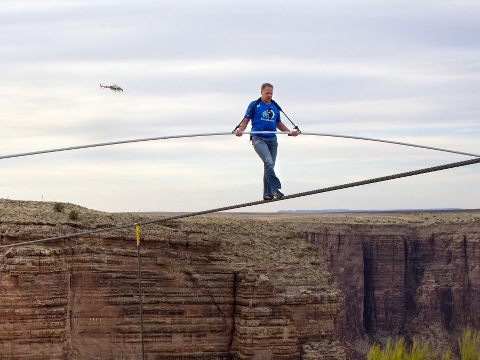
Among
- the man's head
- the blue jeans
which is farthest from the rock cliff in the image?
the man's head

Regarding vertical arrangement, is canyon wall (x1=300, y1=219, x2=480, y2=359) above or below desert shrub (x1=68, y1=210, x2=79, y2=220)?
below

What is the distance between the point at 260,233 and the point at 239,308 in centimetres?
594

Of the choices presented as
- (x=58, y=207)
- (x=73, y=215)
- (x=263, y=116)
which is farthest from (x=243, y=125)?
(x=58, y=207)

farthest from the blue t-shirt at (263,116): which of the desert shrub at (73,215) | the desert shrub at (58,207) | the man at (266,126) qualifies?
the desert shrub at (58,207)

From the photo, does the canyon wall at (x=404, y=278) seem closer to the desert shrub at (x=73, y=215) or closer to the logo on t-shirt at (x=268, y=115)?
the desert shrub at (x=73, y=215)

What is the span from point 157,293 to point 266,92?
1971cm

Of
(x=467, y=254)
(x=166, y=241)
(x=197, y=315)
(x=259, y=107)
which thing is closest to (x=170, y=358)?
(x=197, y=315)

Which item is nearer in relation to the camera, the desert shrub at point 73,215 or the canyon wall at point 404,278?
the desert shrub at point 73,215

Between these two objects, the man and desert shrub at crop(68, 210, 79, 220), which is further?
desert shrub at crop(68, 210, 79, 220)

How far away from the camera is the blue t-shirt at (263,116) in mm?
15820

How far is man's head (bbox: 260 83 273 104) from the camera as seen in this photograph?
15.7 meters

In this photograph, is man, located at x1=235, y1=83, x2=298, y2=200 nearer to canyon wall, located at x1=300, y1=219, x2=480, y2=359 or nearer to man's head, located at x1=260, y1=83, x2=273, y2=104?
man's head, located at x1=260, y1=83, x2=273, y2=104

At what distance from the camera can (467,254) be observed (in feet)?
293

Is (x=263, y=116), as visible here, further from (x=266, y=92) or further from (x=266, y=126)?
(x=266, y=92)
